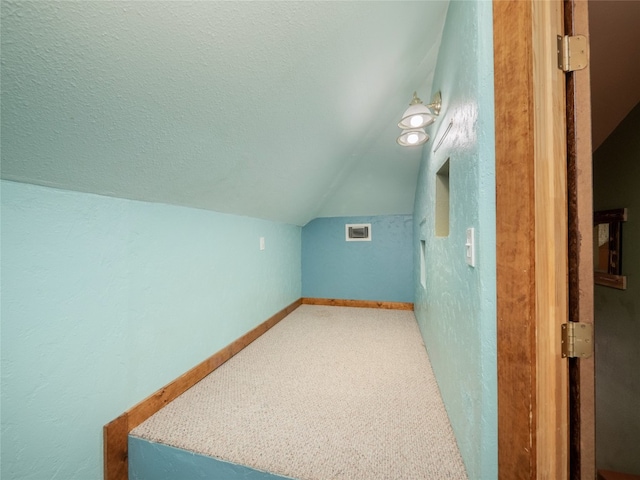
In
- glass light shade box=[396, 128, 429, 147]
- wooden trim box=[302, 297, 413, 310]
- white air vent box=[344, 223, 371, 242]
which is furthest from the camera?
white air vent box=[344, 223, 371, 242]

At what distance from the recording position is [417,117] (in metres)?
1.33

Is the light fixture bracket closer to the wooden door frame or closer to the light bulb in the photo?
the light bulb

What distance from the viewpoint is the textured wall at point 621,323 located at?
1.66 metres

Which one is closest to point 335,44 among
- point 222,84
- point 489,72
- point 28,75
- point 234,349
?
point 222,84

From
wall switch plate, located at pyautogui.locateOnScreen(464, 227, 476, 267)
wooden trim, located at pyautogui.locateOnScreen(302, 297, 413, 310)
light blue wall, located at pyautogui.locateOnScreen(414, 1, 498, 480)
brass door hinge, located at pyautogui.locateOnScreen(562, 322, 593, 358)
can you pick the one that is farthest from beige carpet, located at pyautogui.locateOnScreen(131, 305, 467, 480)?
wooden trim, located at pyautogui.locateOnScreen(302, 297, 413, 310)

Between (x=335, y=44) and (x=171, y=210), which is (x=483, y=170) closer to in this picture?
(x=335, y=44)

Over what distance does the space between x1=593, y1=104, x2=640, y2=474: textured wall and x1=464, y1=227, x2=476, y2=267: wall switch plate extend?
181 centimetres

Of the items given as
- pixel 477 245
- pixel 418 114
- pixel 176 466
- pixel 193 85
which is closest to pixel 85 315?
pixel 176 466

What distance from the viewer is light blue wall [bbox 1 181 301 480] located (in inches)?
31.1

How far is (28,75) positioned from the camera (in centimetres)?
61

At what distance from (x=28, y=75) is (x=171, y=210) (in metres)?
0.82

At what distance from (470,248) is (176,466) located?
4.78 feet

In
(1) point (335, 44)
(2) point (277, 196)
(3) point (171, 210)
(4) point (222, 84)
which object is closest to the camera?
(4) point (222, 84)

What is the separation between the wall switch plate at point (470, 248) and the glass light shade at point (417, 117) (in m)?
0.79
